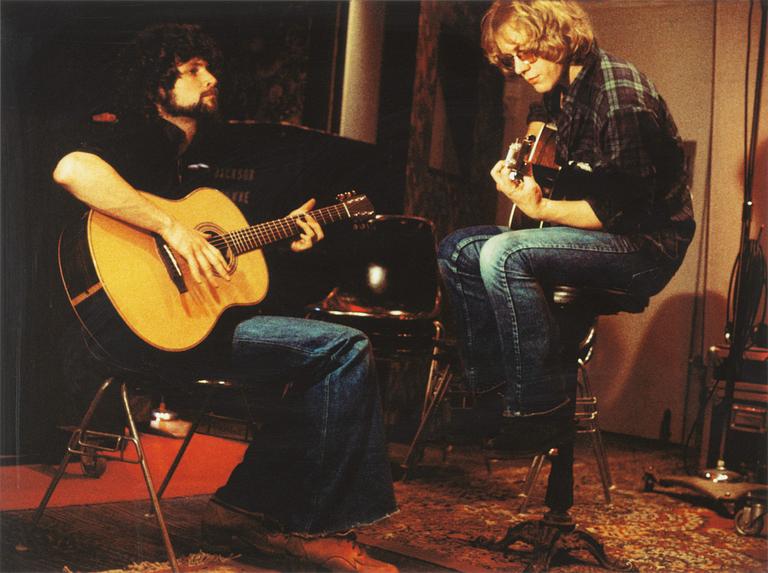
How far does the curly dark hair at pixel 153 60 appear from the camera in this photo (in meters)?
2.35


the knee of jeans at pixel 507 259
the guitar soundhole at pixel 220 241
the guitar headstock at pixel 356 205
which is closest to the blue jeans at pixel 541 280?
the knee of jeans at pixel 507 259

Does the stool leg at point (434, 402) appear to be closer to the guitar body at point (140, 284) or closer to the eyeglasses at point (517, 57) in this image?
the guitar body at point (140, 284)

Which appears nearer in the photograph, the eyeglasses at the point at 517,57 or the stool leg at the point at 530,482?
the eyeglasses at the point at 517,57

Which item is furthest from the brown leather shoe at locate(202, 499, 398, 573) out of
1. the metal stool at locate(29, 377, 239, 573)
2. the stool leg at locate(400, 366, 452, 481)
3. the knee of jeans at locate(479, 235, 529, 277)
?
the stool leg at locate(400, 366, 452, 481)

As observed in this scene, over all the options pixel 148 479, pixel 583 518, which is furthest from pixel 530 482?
pixel 148 479

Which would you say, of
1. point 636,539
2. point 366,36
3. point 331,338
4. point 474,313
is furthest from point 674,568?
point 366,36

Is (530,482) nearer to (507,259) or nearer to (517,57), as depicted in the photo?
(507,259)

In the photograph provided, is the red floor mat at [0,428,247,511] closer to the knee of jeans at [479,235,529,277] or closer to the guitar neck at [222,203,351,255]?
the guitar neck at [222,203,351,255]

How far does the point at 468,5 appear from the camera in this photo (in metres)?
3.45

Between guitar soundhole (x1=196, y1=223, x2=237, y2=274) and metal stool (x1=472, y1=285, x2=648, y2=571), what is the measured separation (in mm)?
818

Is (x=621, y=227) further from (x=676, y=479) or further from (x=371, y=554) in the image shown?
Answer: (x=676, y=479)

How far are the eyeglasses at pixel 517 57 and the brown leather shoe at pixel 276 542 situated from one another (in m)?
1.26

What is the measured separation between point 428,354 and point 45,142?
1.50 m

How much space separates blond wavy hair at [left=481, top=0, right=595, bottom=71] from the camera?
2.04m
